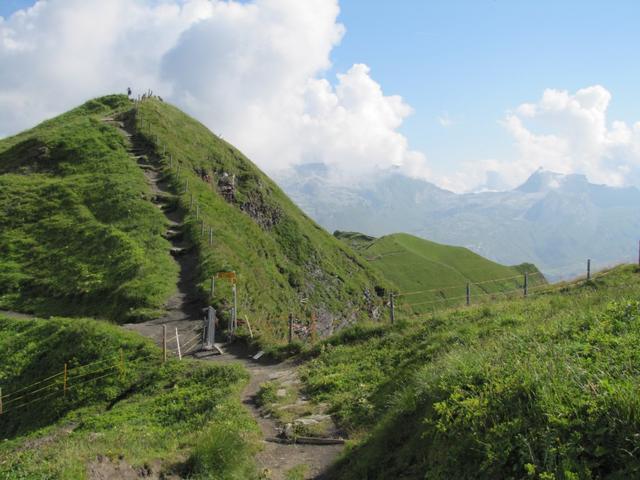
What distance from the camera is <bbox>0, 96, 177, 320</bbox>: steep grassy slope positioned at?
31.9 meters

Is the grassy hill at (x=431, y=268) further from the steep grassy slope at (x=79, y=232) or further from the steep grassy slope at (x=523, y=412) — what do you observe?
the steep grassy slope at (x=523, y=412)

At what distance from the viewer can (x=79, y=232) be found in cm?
3928

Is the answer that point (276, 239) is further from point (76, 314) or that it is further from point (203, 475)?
point (203, 475)

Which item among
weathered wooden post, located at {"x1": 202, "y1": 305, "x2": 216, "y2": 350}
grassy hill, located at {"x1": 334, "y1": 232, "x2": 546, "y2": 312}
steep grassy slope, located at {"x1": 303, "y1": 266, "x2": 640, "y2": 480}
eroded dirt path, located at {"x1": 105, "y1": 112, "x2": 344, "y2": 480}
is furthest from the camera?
grassy hill, located at {"x1": 334, "y1": 232, "x2": 546, "y2": 312}

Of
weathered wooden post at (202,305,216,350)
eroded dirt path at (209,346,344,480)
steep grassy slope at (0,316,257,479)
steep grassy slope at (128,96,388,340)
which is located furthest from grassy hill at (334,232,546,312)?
eroded dirt path at (209,346,344,480)

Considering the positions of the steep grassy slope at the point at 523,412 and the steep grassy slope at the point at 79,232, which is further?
the steep grassy slope at the point at 79,232

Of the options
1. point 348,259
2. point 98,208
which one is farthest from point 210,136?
point 98,208

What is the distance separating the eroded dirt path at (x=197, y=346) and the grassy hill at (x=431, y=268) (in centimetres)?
8143

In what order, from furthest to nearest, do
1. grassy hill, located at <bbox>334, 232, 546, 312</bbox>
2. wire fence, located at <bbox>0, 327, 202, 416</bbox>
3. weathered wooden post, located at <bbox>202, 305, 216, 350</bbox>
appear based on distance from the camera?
grassy hill, located at <bbox>334, 232, 546, 312</bbox> < weathered wooden post, located at <bbox>202, 305, 216, 350</bbox> < wire fence, located at <bbox>0, 327, 202, 416</bbox>

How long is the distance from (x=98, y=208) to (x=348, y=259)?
140ft

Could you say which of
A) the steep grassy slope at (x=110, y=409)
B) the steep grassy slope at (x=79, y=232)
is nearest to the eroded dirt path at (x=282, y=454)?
the steep grassy slope at (x=110, y=409)

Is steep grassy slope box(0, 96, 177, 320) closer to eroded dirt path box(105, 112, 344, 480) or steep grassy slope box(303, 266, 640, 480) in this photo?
eroded dirt path box(105, 112, 344, 480)

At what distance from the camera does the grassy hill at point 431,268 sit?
133m

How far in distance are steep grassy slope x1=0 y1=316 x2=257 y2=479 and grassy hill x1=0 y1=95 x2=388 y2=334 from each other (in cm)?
558
